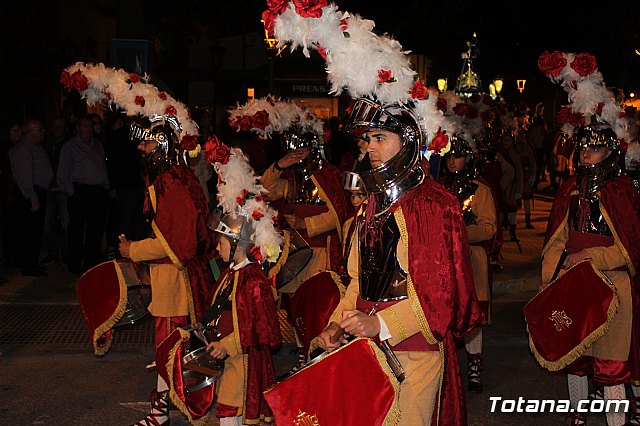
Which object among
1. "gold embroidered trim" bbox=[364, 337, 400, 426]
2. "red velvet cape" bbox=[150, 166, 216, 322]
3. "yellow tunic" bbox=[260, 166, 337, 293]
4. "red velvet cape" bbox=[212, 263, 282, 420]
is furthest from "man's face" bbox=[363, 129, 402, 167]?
"yellow tunic" bbox=[260, 166, 337, 293]

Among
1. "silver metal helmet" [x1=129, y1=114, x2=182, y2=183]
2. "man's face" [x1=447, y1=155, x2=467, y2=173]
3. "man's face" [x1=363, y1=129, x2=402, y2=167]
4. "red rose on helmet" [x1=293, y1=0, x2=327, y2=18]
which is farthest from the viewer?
"man's face" [x1=447, y1=155, x2=467, y2=173]

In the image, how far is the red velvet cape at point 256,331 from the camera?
521 cm

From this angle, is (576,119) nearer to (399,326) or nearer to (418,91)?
(418,91)

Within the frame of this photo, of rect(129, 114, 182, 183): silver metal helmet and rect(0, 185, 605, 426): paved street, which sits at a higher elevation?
rect(129, 114, 182, 183): silver metal helmet

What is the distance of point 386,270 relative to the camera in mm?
3922

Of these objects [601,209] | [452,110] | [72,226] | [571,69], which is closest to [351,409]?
[601,209]

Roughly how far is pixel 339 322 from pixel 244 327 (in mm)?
1396

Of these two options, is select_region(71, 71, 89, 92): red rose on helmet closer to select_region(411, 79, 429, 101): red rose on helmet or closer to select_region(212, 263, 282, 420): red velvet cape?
select_region(212, 263, 282, 420): red velvet cape

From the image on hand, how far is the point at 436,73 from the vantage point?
157ft

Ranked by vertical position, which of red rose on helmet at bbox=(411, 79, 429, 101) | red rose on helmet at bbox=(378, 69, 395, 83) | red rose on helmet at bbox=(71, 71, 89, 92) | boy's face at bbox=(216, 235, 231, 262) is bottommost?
boy's face at bbox=(216, 235, 231, 262)

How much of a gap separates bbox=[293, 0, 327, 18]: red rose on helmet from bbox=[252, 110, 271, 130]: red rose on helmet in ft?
14.8

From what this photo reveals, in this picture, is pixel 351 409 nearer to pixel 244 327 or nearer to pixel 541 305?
pixel 244 327

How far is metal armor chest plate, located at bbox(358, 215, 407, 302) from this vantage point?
390 cm

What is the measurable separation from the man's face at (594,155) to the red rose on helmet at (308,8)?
9.84 ft
